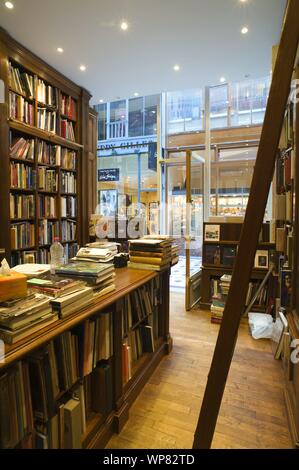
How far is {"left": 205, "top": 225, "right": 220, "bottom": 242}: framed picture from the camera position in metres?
3.95

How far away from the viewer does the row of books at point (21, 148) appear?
332 cm

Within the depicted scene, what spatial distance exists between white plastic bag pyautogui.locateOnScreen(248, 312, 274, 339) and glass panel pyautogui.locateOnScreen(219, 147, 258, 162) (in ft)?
10.6

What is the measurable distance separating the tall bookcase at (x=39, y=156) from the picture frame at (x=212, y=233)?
2.00 meters

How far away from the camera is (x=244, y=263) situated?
0.66m

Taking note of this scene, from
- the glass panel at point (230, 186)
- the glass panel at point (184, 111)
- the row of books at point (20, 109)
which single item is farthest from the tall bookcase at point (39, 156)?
the glass panel at point (230, 186)

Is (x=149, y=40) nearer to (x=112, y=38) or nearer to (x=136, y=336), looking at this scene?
(x=112, y=38)

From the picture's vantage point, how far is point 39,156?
3.66 metres

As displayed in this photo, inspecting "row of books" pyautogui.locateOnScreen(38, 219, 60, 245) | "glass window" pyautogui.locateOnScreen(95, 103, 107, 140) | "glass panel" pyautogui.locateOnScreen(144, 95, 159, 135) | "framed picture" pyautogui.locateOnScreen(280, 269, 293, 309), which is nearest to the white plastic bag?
"framed picture" pyautogui.locateOnScreen(280, 269, 293, 309)

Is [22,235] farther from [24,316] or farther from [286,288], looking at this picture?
[286,288]

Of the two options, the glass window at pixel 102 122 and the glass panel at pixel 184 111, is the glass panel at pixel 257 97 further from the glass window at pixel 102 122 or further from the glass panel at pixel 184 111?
the glass window at pixel 102 122

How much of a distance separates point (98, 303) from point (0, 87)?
2.87m

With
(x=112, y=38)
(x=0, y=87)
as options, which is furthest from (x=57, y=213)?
(x=112, y=38)

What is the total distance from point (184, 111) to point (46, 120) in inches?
125

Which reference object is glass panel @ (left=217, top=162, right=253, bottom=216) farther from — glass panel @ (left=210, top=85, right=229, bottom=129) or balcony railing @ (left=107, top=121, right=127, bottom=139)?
balcony railing @ (left=107, top=121, right=127, bottom=139)
